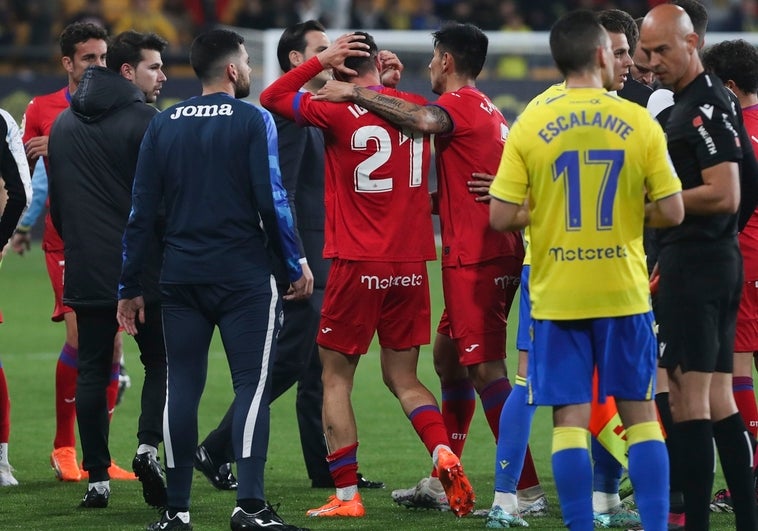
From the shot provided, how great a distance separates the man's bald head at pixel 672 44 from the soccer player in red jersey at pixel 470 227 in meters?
1.15

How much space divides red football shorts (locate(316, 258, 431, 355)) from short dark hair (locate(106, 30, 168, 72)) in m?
1.58

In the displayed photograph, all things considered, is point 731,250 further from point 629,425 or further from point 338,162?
point 338,162

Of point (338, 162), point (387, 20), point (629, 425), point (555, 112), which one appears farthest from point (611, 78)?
point (387, 20)

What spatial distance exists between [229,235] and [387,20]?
17918 millimetres

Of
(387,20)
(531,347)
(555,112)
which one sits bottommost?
(531,347)

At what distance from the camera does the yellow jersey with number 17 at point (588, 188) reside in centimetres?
484

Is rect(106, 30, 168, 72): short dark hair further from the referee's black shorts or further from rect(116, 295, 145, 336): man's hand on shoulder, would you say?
the referee's black shorts

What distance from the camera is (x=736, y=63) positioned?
21.1ft

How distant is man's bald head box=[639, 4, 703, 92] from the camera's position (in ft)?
17.3

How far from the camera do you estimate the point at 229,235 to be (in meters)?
5.77

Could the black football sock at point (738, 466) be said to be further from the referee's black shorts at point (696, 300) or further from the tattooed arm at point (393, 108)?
the tattooed arm at point (393, 108)

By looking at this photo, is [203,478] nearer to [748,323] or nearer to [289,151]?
[289,151]

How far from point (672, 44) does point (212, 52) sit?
1970mm

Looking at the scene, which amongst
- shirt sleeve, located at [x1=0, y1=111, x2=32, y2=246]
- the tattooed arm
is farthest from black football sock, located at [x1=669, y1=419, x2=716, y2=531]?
shirt sleeve, located at [x1=0, y1=111, x2=32, y2=246]
